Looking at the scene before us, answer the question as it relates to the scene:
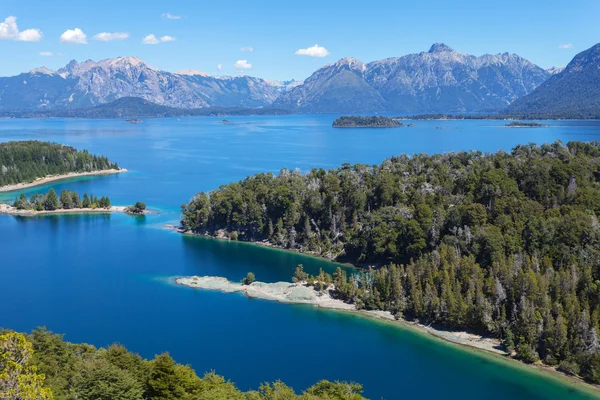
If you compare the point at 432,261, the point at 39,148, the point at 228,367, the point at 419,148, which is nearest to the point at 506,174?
the point at 432,261

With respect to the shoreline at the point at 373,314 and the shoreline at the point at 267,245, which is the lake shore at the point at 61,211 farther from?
the shoreline at the point at 373,314

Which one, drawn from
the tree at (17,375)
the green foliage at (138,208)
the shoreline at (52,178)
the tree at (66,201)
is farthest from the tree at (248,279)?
the shoreline at (52,178)

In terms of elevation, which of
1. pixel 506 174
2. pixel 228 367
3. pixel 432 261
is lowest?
pixel 228 367

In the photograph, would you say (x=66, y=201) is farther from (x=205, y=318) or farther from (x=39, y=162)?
(x=205, y=318)

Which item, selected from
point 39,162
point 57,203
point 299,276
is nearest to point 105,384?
point 299,276

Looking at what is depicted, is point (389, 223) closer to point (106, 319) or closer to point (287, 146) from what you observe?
point (106, 319)

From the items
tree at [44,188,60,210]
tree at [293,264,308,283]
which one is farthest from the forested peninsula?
tree at [293,264,308,283]
